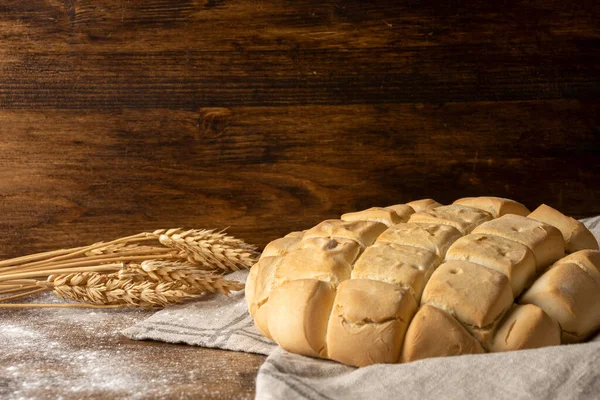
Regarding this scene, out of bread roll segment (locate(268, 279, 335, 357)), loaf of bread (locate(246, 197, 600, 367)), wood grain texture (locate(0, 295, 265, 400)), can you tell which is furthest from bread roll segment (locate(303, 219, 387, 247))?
wood grain texture (locate(0, 295, 265, 400))

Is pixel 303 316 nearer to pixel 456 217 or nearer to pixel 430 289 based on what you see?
pixel 430 289

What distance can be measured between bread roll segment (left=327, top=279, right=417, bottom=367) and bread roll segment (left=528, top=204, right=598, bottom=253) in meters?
0.36

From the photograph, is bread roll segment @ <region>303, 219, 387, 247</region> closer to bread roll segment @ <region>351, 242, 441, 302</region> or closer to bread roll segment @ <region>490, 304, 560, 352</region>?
bread roll segment @ <region>351, 242, 441, 302</region>

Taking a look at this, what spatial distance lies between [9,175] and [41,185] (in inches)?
3.2

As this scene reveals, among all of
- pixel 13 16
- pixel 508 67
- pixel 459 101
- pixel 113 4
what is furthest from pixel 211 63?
pixel 508 67

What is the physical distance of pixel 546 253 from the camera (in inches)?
42.8

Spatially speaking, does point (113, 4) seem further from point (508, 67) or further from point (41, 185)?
point (508, 67)

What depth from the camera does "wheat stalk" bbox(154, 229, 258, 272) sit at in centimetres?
152

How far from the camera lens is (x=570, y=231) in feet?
3.90

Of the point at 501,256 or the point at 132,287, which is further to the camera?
the point at 132,287

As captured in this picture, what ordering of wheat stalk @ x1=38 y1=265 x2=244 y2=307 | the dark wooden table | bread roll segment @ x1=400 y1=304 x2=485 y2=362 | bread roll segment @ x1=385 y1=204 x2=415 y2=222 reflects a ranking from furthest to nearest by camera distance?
the dark wooden table → wheat stalk @ x1=38 y1=265 x2=244 y2=307 → bread roll segment @ x1=385 y1=204 x2=415 y2=222 → bread roll segment @ x1=400 y1=304 x2=485 y2=362

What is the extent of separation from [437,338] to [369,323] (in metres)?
0.10

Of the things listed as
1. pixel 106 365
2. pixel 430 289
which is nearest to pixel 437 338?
pixel 430 289

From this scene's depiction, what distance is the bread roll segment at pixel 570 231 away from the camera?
46.6 inches
